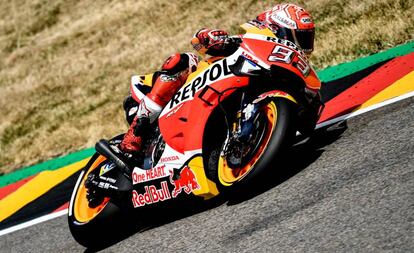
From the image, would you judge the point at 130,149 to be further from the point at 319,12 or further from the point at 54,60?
the point at 54,60

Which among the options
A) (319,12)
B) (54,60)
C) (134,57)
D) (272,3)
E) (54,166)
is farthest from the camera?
(54,60)

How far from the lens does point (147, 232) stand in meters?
5.25

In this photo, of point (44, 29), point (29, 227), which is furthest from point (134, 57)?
point (29, 227)

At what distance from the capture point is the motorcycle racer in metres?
5.07

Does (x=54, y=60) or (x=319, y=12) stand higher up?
(x=319, y=12)

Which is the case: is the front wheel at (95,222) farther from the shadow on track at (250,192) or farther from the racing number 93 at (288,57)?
the racing number 93 at (288,57)

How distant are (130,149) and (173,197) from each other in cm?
59

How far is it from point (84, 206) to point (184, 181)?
1094 millimetres

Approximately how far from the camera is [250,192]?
4.95 metres

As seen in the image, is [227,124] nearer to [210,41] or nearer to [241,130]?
[241,130]

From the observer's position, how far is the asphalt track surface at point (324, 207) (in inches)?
150

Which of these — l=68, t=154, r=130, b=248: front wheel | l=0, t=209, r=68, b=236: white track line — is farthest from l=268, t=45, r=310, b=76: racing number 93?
l=0, t=209, r=68, b=236: white track line

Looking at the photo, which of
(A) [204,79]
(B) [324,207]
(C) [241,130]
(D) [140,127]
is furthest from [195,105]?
(B) [324,207]

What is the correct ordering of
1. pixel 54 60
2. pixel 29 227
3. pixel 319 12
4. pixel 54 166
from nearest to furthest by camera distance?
pixel 29 227 < pixel 54 166 < pixel 319 12 < pixel 54 60
